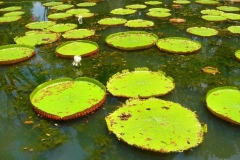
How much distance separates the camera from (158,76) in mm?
4934

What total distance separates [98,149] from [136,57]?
3134mm

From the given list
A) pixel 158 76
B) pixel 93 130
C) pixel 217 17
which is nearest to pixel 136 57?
pixel 158 76

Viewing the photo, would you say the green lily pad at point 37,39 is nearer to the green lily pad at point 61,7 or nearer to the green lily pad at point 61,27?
the green lily pad at point 61,27

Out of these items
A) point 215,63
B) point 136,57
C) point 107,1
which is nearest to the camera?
Answer: point 215,63

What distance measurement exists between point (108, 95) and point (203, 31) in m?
4.34

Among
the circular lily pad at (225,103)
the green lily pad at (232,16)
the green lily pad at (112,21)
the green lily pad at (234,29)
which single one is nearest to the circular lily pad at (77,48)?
the green lily pad at (112,21)

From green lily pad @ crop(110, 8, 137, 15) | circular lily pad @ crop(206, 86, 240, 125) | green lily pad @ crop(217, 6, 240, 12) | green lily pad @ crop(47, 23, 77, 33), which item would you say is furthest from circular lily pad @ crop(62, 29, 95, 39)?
green lily pad @ crop(217, 6, 240, 12)

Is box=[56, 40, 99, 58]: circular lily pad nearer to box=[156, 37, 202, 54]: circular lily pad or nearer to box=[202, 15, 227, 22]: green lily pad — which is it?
box=[156, 37, 202, 54]: circular lily pad

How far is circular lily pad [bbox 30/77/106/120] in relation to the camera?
12.9 feet

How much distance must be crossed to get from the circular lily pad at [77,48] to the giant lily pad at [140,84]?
1.46 meters

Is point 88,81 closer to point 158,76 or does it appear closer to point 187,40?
point 158,76

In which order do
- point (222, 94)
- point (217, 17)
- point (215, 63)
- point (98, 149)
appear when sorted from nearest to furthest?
point (98, 149)
point (222, 94)
point (215, 63)
point (217, 17)

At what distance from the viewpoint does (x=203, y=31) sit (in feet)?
24.6

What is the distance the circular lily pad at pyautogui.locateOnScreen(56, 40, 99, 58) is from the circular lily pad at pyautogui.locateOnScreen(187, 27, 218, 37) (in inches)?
117
